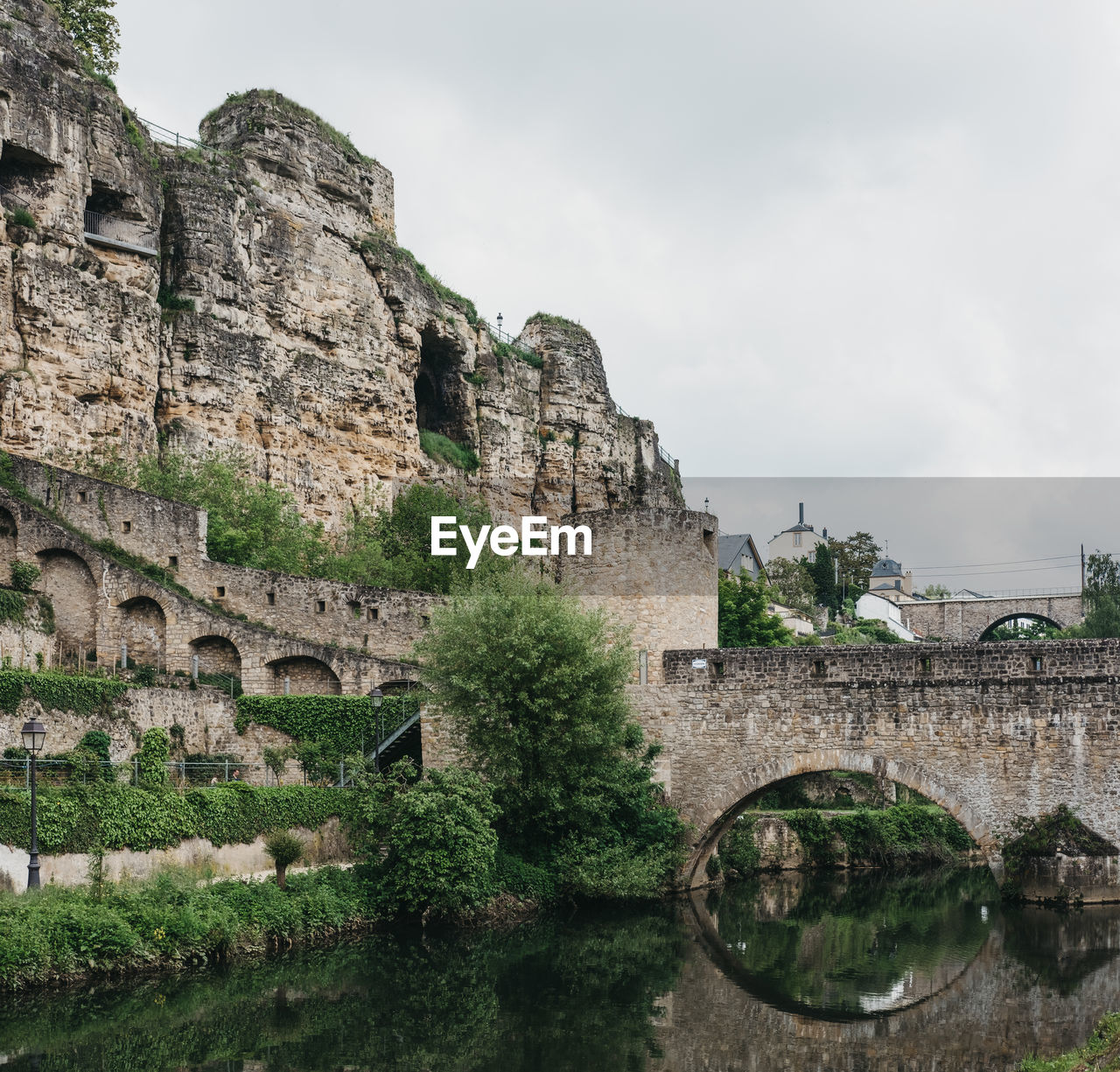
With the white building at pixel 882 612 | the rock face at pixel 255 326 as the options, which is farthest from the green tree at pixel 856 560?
the rock face at pixel 255 326

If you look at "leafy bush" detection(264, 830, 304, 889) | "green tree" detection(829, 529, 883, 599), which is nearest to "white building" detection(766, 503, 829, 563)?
"green tree" detection(829, 529, 883, 599)

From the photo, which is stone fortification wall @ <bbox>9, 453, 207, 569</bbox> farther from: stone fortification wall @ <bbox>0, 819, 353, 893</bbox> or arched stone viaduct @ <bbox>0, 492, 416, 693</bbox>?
stone fortification wall @ <bbox>0, 819, 353, 893</bbox>

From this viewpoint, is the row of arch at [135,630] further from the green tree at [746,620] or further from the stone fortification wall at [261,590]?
the green tree at [746,620]

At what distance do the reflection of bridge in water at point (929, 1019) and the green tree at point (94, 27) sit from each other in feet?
123

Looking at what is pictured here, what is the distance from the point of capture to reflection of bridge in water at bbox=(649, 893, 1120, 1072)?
42.8 feet

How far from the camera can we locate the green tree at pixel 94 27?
4162 cm

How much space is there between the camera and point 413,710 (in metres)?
26.1

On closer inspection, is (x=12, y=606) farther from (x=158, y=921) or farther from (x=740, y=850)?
(x=740, y=850)

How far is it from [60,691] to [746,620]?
27.5 meters

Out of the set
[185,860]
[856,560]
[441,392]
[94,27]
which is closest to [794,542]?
[856,560]

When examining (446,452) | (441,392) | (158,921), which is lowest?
(158,921)

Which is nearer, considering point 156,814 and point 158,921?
point 158,921

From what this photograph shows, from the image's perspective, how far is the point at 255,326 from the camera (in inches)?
1549

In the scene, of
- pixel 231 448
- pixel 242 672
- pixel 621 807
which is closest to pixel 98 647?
pixel 242 672
